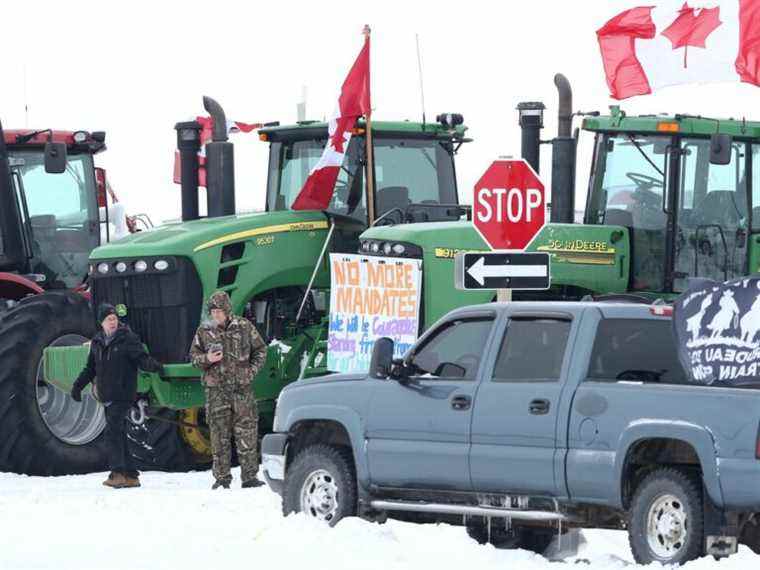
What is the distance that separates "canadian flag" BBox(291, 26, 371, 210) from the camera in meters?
18.4

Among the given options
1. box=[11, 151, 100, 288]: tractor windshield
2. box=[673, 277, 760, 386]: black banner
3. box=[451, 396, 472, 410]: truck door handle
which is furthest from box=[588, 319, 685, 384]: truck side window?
box=[11, 151, 100, 288]: tractor windshield

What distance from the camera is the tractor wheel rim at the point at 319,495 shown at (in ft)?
42.5

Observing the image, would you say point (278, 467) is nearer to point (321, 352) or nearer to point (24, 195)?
point (321, 352)

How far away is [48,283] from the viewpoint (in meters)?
20.3

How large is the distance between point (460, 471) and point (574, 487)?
954 millimetres

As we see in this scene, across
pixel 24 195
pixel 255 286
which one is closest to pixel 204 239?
pixel 255 286

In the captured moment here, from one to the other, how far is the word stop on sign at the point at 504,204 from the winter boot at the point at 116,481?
12.9 ft

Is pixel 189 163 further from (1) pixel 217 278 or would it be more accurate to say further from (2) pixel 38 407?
(2) pixel 38 407

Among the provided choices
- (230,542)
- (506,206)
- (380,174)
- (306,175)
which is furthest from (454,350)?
(306,175)

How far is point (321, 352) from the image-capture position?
18.2 meters

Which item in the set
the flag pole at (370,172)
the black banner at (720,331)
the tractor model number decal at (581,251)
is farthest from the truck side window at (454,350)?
the flag pole at (370,172)

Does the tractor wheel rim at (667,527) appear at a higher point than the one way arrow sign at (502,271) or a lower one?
lower

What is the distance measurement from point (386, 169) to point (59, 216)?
12.5ft

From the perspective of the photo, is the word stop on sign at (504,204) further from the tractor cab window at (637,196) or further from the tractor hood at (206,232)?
the tractor hood at (206,232)
